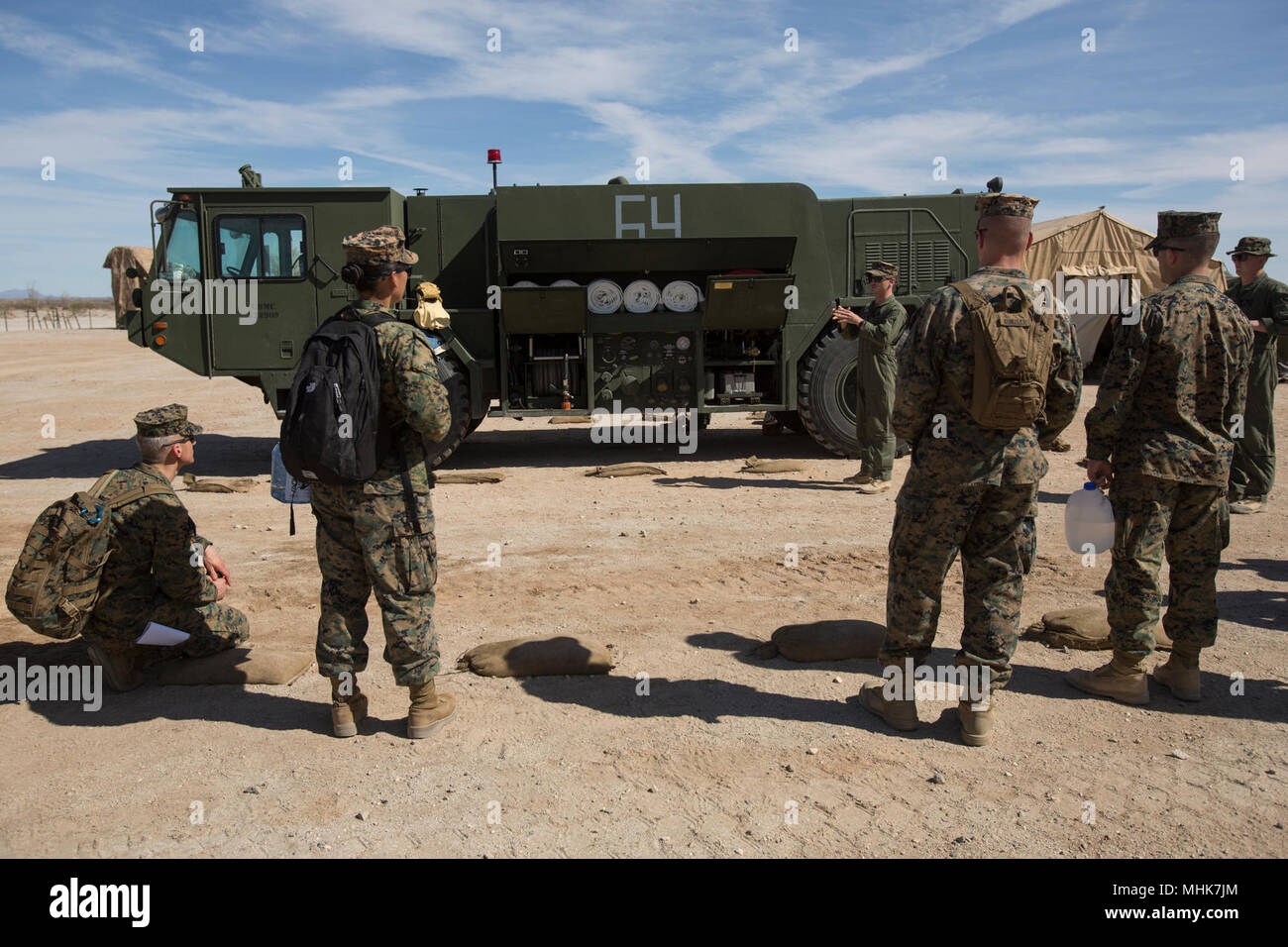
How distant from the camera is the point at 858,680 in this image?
13.8 feet

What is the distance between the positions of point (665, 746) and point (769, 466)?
19.9 feet

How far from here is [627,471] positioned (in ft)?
30.7

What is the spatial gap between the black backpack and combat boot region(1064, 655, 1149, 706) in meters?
3.02

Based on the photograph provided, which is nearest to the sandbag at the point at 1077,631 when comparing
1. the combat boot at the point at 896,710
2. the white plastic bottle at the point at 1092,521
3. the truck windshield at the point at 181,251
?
the white plastic bottle at the point at 1092,521

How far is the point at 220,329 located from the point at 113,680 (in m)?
6.03

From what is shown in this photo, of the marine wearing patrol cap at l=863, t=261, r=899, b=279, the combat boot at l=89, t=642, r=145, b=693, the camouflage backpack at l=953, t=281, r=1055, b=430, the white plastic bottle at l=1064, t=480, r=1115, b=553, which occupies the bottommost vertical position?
the combat boot at l=89, t=642, r=145, b=693

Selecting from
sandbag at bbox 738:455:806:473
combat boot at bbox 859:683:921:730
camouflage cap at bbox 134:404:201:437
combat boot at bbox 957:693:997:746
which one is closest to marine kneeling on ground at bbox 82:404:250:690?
camouflage cap at bbox 134:404:201:437

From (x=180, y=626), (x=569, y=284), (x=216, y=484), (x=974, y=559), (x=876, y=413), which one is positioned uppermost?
(x=569, y=284)

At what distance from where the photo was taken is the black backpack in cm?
328

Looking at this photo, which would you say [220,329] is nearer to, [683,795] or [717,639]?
[717,639]

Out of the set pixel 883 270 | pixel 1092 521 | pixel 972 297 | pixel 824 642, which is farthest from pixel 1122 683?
pixel 883 270

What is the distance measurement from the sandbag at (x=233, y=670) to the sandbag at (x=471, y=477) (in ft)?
15.7

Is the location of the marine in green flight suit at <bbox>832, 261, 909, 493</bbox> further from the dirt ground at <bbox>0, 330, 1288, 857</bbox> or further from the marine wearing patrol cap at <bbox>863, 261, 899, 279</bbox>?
the dirt ground at <bbox>0, 330, 1288, 857</bbox>

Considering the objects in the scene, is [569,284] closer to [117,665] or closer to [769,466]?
[769,466]
